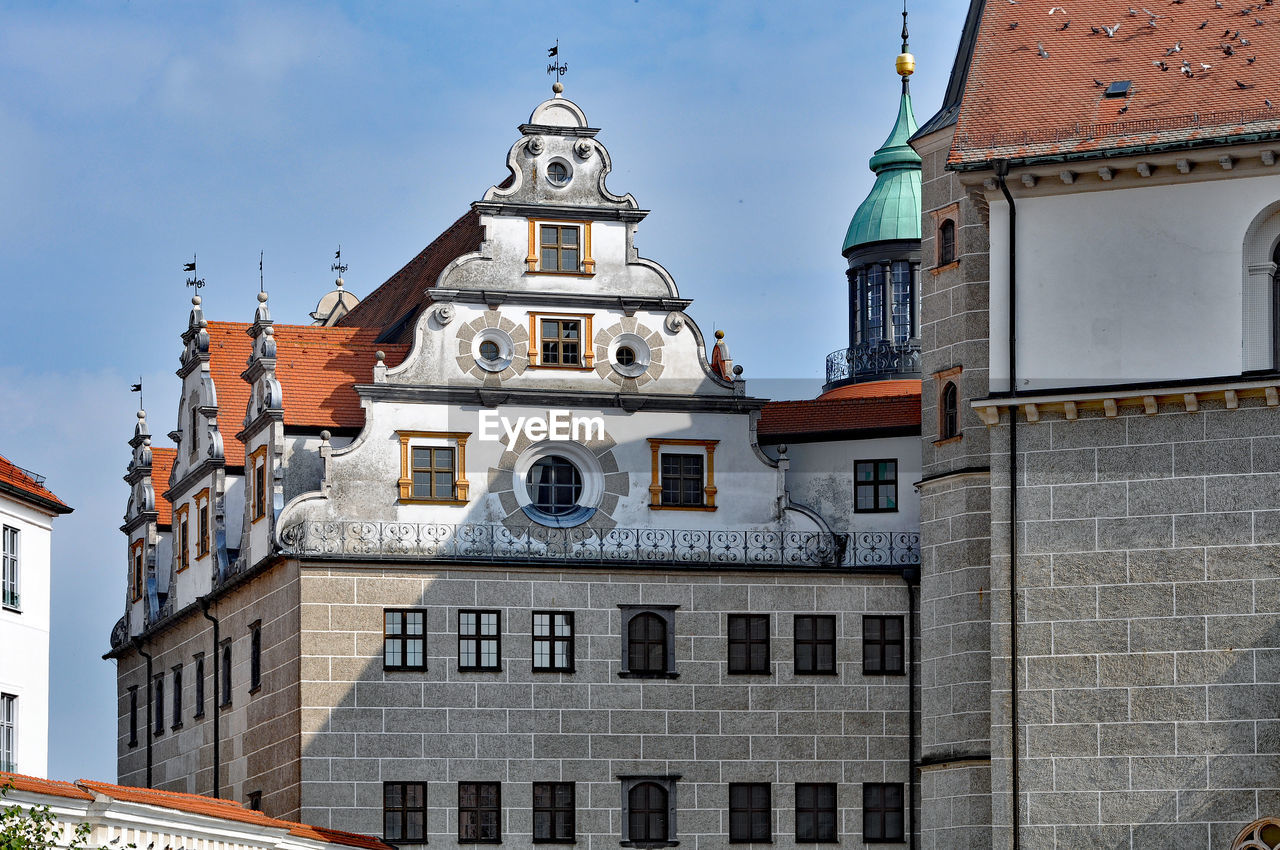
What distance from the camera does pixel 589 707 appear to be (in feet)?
174

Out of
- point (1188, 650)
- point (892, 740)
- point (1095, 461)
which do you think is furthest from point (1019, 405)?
point (892, 740)

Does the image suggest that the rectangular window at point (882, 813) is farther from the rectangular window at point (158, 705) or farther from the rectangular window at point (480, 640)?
the rectangular window at point (158, 705)

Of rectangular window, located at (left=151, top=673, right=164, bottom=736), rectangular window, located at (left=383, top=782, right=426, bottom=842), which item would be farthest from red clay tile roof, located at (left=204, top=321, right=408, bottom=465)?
rectangular window, located at (left=383, top=782, right=426, bottom=842)

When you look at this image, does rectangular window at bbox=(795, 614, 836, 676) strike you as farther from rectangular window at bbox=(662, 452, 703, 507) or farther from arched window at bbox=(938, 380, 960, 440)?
arched window at bbox=(938, 380, 960, 440)

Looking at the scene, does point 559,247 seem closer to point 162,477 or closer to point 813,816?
point 813,816

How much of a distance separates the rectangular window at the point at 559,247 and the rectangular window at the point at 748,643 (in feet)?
23.1

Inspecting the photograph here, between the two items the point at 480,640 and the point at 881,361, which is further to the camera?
the point at 881,361

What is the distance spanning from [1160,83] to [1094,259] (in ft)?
10.1


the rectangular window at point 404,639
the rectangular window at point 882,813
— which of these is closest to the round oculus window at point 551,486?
the rectangular window at point 404,639

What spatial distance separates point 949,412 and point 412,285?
15542 millimetres

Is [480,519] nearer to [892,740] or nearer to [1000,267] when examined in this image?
[892,740]

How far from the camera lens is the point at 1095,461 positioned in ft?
149

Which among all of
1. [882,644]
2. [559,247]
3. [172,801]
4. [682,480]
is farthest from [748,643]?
[172,801]

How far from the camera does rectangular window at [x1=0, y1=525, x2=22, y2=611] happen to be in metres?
47.1
